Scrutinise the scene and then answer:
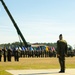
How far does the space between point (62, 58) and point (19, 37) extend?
53.1 meters

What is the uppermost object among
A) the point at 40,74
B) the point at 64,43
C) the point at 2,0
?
the point at 2,0

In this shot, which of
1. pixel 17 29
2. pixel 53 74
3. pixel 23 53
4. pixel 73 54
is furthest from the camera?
pixel 17 29

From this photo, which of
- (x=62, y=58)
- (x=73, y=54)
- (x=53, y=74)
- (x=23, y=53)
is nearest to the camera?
(x=53, y=74)

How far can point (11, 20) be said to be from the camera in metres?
68.4

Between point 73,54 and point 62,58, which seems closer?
point 62,58

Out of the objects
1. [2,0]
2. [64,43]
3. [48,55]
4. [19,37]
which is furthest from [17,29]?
[64,43]

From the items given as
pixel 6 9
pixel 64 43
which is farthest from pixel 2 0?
pixel 64 43

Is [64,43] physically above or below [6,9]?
below

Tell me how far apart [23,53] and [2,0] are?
21.1m

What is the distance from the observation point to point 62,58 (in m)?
15.9

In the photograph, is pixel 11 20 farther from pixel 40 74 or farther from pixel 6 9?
pixel 40 74

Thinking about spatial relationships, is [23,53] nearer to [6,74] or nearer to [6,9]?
[6,9]

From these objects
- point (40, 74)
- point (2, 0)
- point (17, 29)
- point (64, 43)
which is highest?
point (2, 0)

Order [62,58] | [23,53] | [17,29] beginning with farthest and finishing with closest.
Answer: [17,29], [23,53], [62,58]
